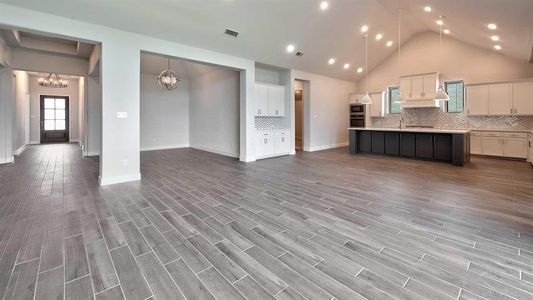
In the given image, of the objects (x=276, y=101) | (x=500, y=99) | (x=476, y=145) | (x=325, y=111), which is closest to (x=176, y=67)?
(x=276, y=101)

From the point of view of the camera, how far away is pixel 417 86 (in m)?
8.84

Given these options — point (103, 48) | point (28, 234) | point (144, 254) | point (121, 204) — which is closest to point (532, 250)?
point (144, 254)

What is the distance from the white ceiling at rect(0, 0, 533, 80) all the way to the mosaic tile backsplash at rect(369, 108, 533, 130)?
6.15 ft

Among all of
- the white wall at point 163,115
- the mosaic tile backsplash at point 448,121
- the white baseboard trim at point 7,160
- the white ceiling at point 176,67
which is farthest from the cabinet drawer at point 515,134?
the white baseboard trim at point 7,160

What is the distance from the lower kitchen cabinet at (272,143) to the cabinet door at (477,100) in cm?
598

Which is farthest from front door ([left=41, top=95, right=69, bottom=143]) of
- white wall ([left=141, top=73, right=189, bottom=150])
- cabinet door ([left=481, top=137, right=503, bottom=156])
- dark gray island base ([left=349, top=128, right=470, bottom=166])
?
cabinet door ([left=481, top=137, right=503, bottom=156])

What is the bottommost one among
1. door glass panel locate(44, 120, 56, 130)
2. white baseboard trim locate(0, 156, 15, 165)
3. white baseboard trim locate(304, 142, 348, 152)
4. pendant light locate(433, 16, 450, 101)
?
white baseboard trim locate(0, 156, 15, 165)

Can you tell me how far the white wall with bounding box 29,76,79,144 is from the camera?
11.6 meters

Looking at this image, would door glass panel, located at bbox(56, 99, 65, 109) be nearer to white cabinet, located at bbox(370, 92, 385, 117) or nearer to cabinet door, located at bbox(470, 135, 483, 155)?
white cabinet, located at bbox(370, 92, 385, 117)

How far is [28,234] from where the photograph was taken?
255 centimetres

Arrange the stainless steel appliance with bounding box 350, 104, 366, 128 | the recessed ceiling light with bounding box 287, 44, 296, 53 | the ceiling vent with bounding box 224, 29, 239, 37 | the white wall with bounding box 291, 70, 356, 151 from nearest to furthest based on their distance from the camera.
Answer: the ceiling vent with bounding box 224, 29, 239, 37
the recessed ceiling light with bounding box 287, 44, 296, 53
the white wall with bounding box 291, 70, 356, 151
the stainless steel appliance with bounding box 350, 104, 366, 128

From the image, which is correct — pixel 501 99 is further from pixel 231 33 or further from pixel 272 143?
pixel 231 33

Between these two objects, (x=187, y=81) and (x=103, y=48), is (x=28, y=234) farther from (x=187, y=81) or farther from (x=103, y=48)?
(x=187, y=81)

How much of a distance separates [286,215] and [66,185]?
13.5 ft
